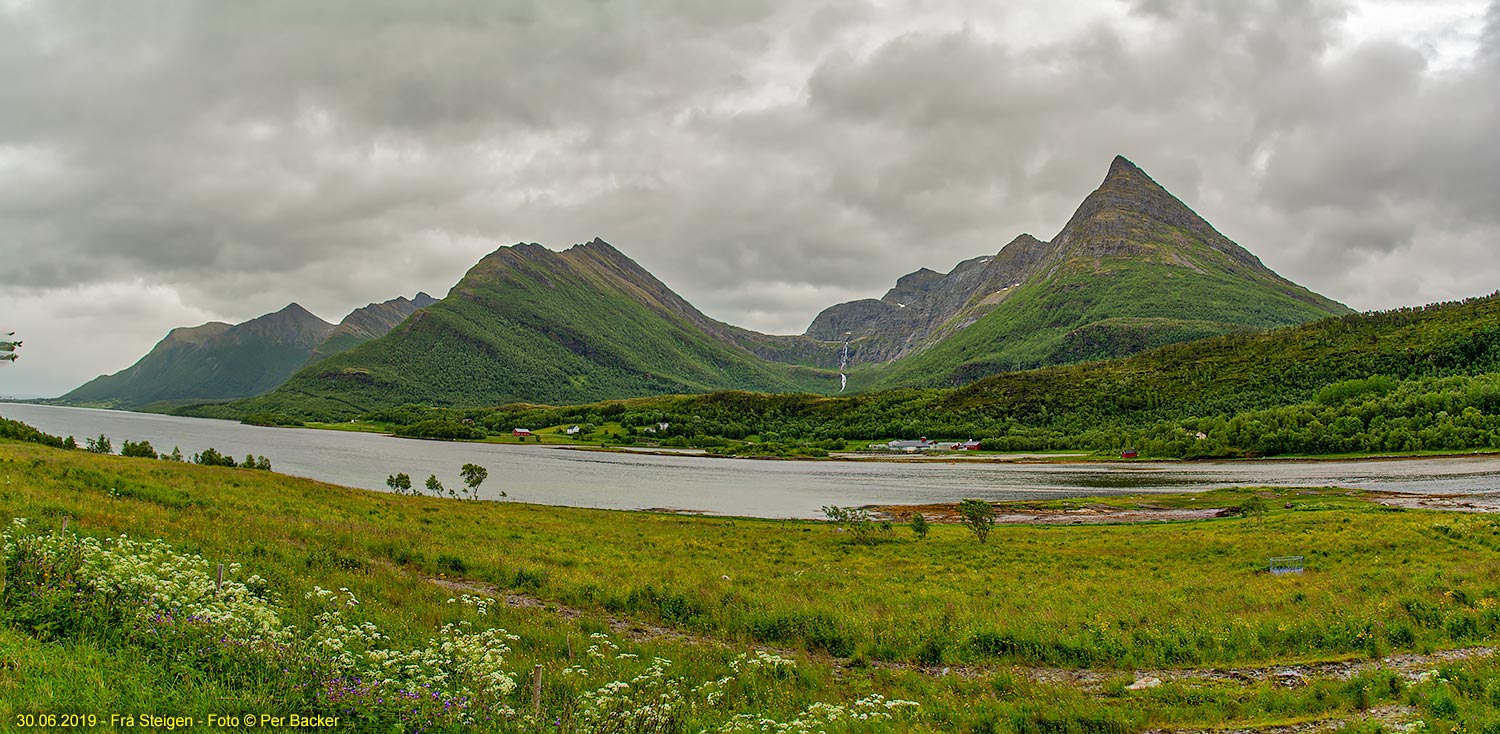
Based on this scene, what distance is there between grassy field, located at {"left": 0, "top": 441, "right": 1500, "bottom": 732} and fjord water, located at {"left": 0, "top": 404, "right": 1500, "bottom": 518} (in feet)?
147

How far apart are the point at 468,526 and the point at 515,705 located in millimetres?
30858

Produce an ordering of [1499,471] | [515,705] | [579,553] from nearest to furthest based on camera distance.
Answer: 1. [515,705]
2. [579,553]
3. [1499,471]

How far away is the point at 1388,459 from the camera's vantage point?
121500mm

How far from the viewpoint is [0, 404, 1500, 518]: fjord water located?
86125 mm

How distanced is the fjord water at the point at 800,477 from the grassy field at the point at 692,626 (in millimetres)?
44697

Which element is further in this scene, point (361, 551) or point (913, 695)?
point (361, 551)

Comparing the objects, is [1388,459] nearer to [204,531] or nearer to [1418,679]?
[1418,679]

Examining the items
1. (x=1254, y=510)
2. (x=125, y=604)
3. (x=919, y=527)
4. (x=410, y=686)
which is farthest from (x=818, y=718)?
(x=1254, y=510)

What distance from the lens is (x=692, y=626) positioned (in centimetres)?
2031

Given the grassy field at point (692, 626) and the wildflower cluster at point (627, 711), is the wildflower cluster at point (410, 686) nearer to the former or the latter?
the grassy field at point (692, 626)

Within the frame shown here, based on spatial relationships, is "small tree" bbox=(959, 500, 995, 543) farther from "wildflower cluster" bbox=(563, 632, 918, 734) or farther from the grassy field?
"wildflower cluster" bbox=(563, 632, 918, 734)

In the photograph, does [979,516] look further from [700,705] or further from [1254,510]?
[700,705]

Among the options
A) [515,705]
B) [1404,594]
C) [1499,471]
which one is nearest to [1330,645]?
[1404,594]

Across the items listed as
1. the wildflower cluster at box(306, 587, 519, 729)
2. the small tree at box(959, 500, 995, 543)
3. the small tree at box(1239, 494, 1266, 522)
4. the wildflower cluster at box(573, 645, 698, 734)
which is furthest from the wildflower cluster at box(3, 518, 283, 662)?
the small tree at box(1239, 494, 1266, 522)
